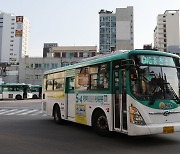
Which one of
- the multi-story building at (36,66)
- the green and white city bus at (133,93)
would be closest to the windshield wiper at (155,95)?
the green and white city bus at (133,93)

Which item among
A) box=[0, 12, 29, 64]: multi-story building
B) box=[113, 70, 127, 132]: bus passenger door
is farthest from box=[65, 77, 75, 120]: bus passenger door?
box=[0, 12, 29, 64]: multi-story building

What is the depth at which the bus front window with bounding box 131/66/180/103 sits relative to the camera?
8.11 meters

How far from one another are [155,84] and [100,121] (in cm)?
268

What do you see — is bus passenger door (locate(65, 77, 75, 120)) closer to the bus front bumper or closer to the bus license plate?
the bus front bumper

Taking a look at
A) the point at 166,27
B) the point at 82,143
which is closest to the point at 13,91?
the point at 82,143

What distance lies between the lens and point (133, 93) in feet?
26.4

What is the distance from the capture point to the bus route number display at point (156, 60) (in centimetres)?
841

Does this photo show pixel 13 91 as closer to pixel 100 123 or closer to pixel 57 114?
pixel 57 114

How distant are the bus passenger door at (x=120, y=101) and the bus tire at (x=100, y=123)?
0.74 m

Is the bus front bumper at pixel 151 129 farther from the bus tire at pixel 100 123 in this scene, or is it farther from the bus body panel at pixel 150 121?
the bus tire at pixel 100 123

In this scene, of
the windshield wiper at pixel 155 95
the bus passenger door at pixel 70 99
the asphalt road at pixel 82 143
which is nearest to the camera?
the asphalt road at pixel 82 143

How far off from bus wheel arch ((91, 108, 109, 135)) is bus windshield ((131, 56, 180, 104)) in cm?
197

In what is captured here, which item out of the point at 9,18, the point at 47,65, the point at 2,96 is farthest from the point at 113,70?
the point at 9,18

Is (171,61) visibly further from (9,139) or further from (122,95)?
(9,139)
